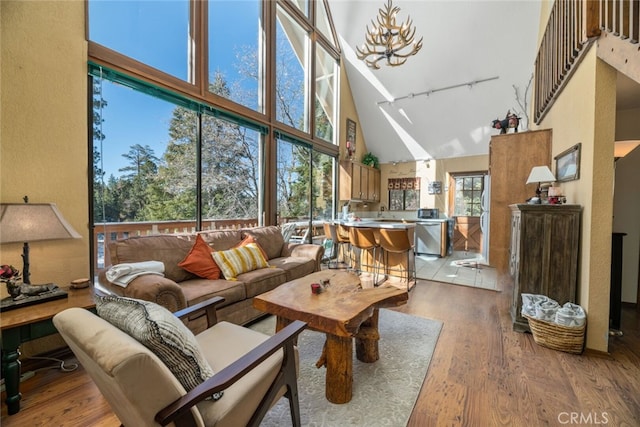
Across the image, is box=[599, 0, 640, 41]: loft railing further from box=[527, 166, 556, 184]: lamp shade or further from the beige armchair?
the beige armchair

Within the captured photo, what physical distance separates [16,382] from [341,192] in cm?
575

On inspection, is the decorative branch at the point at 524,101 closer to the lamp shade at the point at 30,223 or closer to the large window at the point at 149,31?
the large window at the point at 149,31

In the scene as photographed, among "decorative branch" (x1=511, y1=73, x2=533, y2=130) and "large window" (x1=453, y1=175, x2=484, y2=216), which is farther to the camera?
"large window" (x1=453, y1=175, x2=484, y2=216)

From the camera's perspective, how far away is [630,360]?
6.77ft

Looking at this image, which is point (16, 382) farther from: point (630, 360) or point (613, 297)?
point (613, 297)

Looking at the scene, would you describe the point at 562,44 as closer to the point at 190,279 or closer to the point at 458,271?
the point at 458,271

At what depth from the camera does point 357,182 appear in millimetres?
6836

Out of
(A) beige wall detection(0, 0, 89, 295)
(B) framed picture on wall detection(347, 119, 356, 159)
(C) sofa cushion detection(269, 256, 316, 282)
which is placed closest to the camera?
(A) beige wall detection(0, 0, 89, 295)

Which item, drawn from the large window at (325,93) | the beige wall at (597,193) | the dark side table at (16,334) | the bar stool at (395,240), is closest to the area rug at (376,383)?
the beige wall at (597,193)

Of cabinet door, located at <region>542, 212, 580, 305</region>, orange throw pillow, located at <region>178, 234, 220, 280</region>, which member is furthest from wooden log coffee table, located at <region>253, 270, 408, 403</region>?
cabinet door, located at <region>542, 212, 580, 305</region>

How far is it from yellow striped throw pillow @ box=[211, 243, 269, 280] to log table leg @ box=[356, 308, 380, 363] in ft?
4.51

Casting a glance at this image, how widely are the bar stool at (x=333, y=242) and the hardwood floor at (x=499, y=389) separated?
242 cm

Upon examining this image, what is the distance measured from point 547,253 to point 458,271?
2543 mm

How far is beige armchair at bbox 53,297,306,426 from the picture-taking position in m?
0.78
